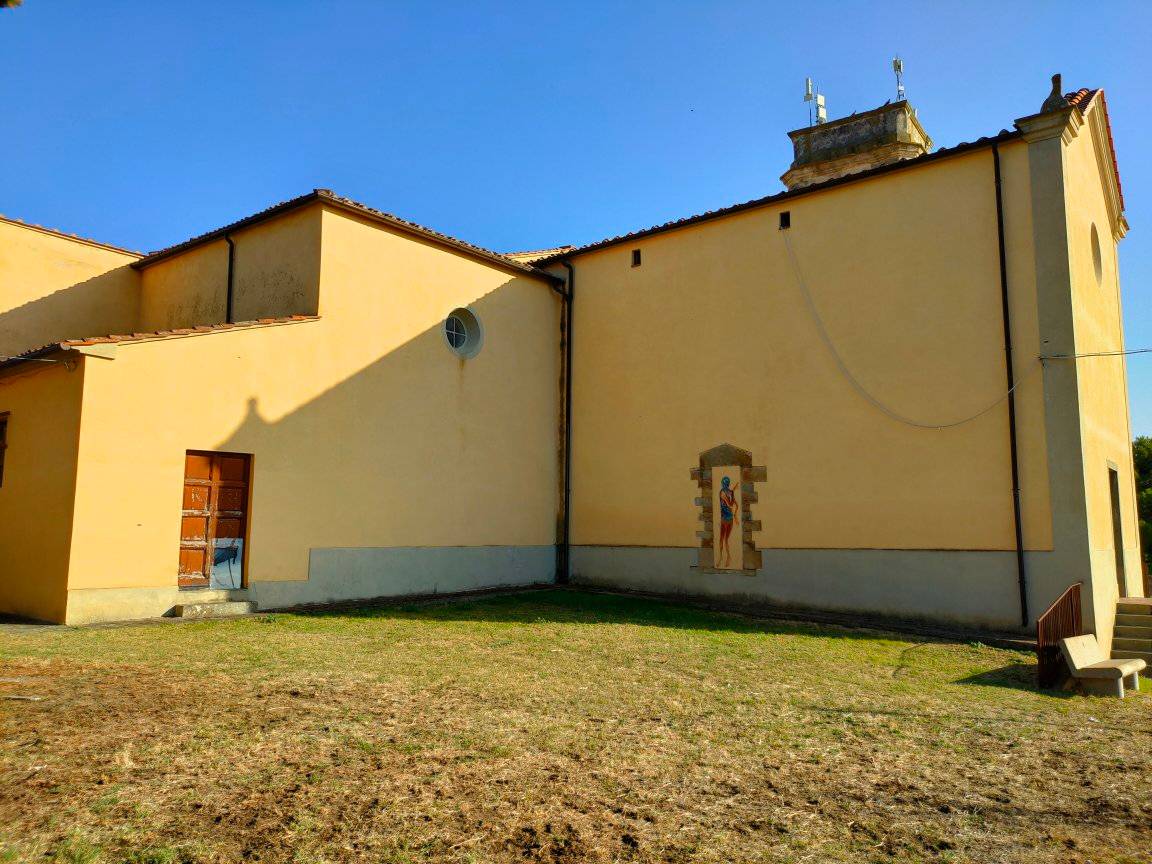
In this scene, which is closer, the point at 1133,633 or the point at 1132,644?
the point at 1132,644

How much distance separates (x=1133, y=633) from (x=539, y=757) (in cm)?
1088

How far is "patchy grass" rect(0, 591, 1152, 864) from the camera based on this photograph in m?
3.86

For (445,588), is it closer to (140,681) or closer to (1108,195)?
(140,681)

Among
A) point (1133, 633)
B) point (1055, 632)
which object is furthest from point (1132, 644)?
point (1055, 632)

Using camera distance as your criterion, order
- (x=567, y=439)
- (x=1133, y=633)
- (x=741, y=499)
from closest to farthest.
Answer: (x=1133, y=633) → (x=741, y=499) → (x=567, y=439)

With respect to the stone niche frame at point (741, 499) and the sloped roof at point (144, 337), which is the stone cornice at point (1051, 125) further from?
the sloped roof at point (144, 337)

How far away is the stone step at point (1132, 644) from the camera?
1145 cm

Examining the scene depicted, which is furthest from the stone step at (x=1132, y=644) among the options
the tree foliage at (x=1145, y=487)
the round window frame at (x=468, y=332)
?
the tree foliage at (x=1145, y=487)

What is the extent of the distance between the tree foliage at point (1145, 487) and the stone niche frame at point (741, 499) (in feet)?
78.9

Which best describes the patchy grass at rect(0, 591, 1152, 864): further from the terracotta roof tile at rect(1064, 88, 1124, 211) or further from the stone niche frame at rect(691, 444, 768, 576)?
the terracotta roof tile at rect(1064, 88, 1124, 211)

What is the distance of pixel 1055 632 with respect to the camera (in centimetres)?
941

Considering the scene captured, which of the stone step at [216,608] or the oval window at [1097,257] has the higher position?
the oval window at [1097,257]

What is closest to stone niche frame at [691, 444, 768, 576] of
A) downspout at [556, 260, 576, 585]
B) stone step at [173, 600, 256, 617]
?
downspout at [556, 260, 576, 585]

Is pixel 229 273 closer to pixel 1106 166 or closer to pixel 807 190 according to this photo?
pixel 807 190
